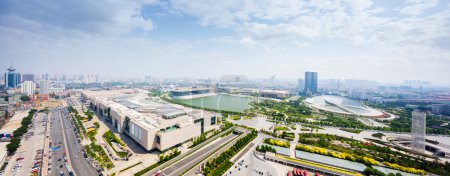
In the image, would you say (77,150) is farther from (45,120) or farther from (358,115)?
(358,115)

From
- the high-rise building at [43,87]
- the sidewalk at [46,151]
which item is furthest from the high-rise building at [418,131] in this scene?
the high-rise building at [43,87]

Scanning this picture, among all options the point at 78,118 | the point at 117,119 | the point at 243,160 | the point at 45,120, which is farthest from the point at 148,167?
the point at 45,120

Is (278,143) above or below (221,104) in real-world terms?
below

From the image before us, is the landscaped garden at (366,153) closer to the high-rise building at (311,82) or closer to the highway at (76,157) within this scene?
the highway at (76,157)

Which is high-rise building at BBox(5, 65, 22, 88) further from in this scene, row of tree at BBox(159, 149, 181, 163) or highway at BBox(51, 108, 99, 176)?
row of tree at BBox(159, 149, 181, 163)

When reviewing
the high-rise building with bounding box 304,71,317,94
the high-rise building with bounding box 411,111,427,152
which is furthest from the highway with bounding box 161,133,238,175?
the high-rise building with bounding box 304,71,317,94

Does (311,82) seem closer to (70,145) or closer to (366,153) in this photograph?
(366,153)

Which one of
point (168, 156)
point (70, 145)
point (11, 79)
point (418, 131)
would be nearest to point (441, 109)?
point (418, 131)
